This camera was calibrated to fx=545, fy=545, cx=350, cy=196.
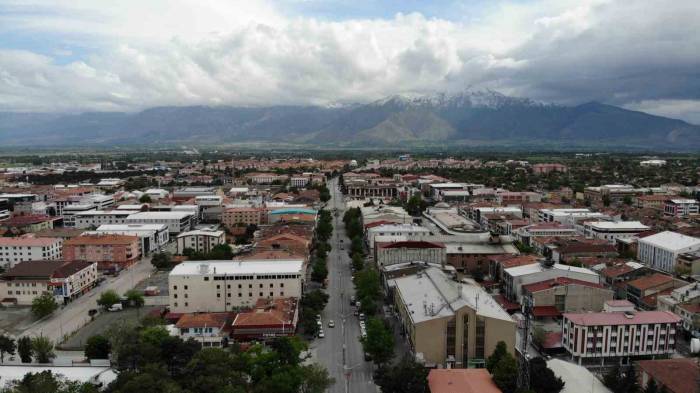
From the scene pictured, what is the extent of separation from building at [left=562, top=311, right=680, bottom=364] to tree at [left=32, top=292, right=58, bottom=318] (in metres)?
23.3

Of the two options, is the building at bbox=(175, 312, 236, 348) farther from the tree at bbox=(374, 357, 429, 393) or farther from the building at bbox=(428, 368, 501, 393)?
the building at bbox=(428, 368, 501, 393)

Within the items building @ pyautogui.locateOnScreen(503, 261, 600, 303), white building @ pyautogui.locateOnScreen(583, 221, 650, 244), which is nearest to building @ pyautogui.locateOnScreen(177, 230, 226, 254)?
building @ pyautogui.locateOnScreen(503, 261, 600, 303)

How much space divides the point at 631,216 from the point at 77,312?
45780 millimetres

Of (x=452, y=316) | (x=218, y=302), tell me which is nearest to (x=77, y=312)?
(x=218, y=302)

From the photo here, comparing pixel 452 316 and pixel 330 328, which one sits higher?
pixel 452 316

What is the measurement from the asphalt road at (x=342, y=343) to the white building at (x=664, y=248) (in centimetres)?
1945

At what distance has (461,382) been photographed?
16984 mm

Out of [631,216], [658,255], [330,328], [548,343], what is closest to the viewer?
[548,343]

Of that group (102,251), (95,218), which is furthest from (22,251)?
(95,218)

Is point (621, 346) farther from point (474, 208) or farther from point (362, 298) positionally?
point (474, 208)

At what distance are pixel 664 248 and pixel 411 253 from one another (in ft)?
52.6

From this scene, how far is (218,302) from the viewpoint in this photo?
2622 centimetres

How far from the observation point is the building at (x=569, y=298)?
82.9 ft

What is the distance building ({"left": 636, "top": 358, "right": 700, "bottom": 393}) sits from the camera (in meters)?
16.8
